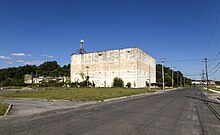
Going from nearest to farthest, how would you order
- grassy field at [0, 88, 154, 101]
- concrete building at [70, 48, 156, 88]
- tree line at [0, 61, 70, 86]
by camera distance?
grassy field at [0, 88, 154, 101] < concrete building at [70, 48, 156, 88] < tree line at [0, 61, 70, 86]

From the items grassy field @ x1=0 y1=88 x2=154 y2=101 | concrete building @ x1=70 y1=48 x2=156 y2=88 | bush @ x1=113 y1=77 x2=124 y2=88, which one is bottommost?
grassy field @ x1=0 y1=88 x2=154 y2=101

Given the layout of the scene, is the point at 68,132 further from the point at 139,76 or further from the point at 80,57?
the point at 80,57

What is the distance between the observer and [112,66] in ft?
261

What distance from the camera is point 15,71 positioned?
496ft

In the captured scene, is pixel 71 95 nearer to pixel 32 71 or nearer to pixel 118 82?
pixel 118 82

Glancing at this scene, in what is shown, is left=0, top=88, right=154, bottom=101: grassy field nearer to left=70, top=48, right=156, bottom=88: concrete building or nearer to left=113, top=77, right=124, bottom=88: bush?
left=113, top=77, right=124, bottom=88: bush

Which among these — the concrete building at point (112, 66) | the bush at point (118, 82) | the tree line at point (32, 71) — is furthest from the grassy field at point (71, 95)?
the tree line at point (32, 71)

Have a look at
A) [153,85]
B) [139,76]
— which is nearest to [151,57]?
[153,85]

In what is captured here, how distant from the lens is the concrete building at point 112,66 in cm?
7506

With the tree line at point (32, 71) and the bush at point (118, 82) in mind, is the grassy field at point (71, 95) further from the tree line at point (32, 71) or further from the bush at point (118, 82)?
the tree line at point (32, 71)

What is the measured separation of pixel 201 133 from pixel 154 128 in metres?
1.70

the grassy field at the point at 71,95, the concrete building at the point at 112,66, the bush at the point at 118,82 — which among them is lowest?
the grassy field at the point at 71,95

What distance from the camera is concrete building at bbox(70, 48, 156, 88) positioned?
2955 inches

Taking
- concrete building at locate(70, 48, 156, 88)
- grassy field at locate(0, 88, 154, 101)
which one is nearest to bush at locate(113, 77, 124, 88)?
concrete building at locate(70, 48, 156, 88)
